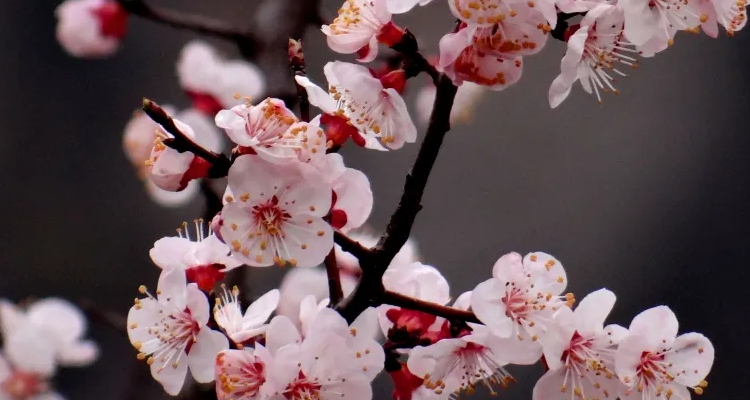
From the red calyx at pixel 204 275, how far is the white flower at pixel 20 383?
872mm

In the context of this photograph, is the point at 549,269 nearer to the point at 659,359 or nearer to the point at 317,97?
the point at 659,359

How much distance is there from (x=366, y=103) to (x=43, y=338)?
3.32ft

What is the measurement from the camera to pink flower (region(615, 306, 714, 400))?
2.00 ft

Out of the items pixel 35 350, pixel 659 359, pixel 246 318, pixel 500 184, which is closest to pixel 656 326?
pixel 659 359

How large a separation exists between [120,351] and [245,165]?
5.10 ft

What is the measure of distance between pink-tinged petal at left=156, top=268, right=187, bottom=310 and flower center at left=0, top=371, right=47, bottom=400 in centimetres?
89

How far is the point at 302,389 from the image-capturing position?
0.58 m

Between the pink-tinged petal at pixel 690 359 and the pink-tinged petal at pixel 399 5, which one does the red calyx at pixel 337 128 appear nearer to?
the pink-tinged petal at pixel 399 5

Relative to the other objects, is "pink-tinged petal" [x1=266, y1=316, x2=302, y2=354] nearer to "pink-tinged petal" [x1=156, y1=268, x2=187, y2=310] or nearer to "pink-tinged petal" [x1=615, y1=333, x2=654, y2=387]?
"pink-tinged petal" [x1=156, y1=268, x2=187, y2=310]

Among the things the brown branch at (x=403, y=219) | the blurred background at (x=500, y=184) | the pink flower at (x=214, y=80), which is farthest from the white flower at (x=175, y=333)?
the blurred background at (x=500, y=184)

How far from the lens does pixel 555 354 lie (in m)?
0.59

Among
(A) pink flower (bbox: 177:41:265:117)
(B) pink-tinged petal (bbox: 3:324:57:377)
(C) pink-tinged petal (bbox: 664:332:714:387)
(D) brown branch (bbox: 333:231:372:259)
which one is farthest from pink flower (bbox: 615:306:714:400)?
(B) pink-tinged petal (bbox: 3:324:57:377)

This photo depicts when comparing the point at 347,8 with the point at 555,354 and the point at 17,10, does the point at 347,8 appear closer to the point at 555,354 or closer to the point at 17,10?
the point at 555,354

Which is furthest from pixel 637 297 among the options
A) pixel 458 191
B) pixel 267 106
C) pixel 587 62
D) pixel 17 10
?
pixel 17 10
